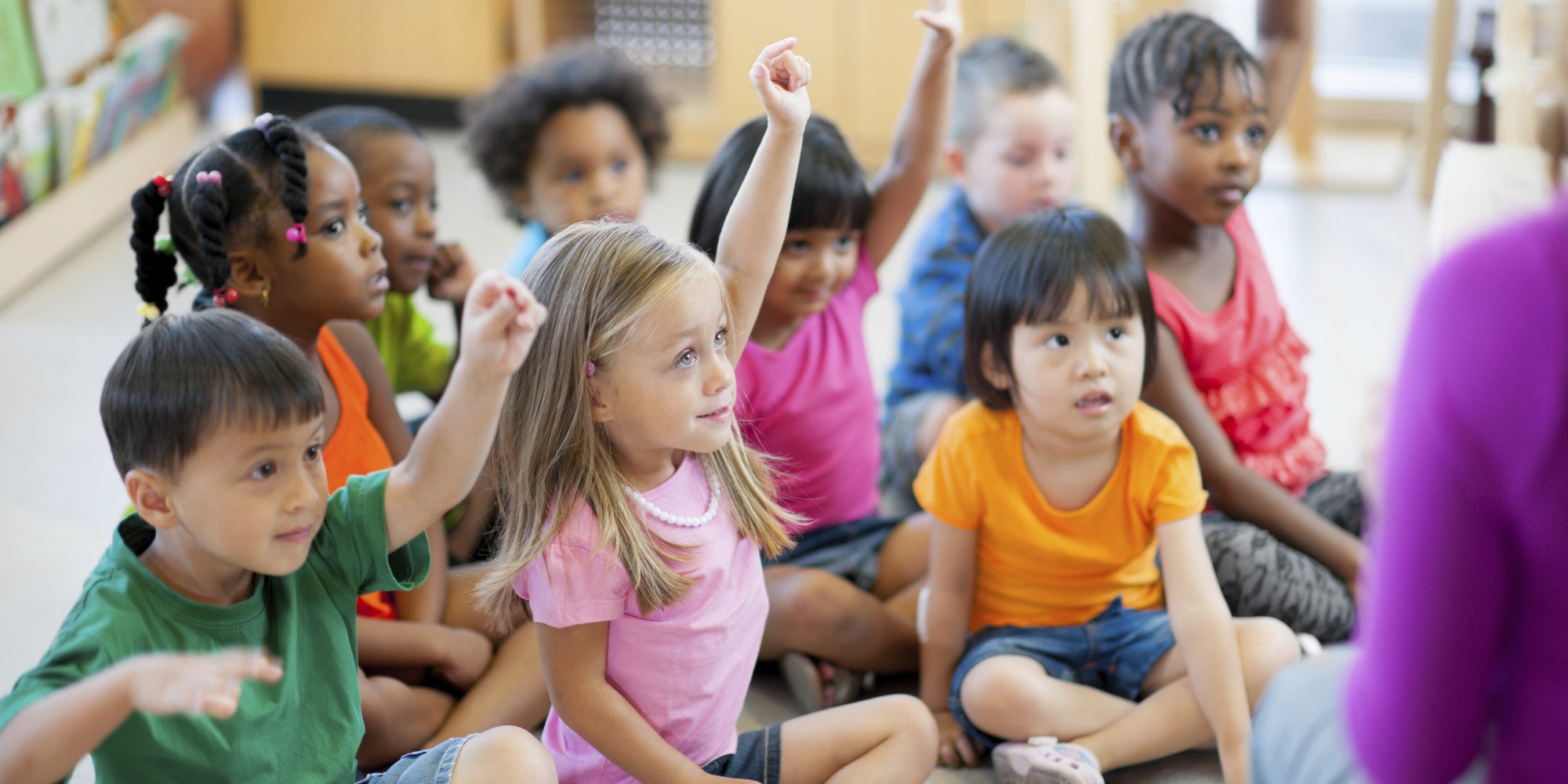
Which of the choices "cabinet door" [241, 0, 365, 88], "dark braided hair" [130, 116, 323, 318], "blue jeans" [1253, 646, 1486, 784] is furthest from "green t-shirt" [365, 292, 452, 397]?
"cabinet door" [241, 0, 365, 88]

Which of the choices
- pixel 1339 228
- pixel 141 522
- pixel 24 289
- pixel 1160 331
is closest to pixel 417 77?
pixel 24 289

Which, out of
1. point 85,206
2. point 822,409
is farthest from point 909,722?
point 85,206

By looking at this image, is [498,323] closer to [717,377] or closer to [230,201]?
[717,377]

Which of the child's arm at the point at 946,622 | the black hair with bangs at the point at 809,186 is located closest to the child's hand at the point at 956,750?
the child's arm at the point at 946,622

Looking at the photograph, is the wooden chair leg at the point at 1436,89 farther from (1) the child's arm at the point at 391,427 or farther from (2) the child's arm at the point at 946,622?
(1) the child's arm at the point at 391,427

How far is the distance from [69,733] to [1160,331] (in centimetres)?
116

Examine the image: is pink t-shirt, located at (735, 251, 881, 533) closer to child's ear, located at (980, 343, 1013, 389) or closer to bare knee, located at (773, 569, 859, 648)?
bare knee, located at (773, 569, 859, 648)

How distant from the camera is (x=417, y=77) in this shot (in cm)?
375

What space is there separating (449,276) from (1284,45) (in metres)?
1.10

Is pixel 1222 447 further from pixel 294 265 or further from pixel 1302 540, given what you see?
pixel 294 265

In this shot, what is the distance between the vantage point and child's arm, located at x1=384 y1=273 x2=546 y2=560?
37.1 inches

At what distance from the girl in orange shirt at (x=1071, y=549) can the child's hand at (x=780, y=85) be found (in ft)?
0.98

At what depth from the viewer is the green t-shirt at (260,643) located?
0.99m

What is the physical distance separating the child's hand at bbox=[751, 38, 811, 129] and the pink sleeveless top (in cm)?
61
